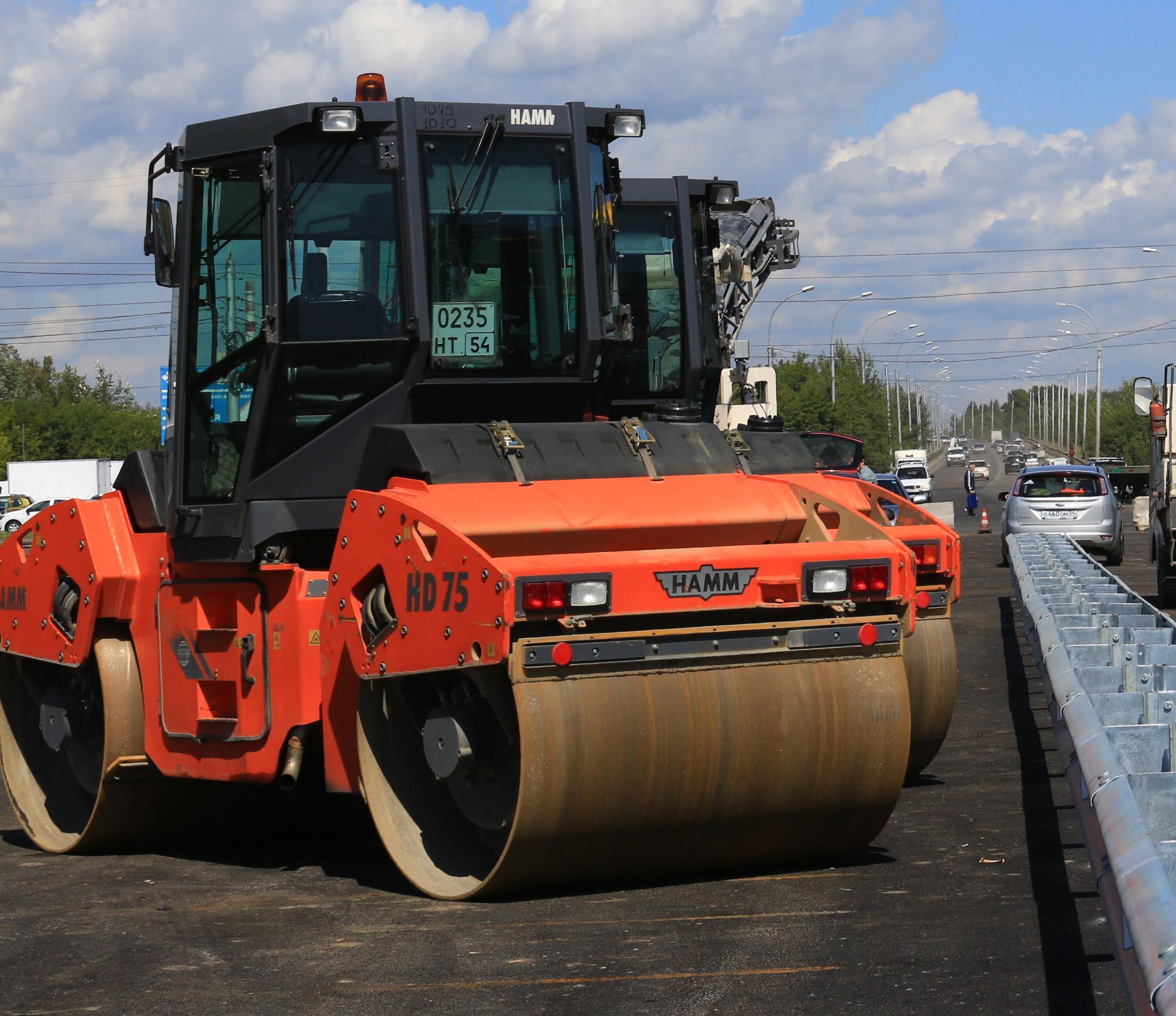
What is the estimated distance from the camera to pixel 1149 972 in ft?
11.0

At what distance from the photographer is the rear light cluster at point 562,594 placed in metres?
6.32

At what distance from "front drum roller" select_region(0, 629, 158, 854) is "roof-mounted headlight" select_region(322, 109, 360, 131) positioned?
8.84 feet

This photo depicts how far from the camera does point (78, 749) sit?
9.18 meters

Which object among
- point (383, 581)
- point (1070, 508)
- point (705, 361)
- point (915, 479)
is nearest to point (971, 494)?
point (915, 479)

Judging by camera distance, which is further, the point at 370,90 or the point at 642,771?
the point at 370,90

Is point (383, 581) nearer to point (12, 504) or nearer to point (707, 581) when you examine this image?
point (707, 581)

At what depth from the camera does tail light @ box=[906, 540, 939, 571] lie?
887 centimetres

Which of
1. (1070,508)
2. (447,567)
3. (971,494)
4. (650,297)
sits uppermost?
(650,297)

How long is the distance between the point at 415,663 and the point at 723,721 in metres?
1.17

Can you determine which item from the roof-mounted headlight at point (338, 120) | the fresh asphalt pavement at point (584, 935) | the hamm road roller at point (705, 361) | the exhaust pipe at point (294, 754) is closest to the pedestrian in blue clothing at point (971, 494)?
the hamm road roller at point (705, 361)

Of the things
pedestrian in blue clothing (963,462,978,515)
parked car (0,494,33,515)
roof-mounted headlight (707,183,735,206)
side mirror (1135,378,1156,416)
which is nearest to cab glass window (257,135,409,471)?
roof-mounted headlight (707,183,735,206)

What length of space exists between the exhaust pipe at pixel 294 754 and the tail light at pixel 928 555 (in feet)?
10.3

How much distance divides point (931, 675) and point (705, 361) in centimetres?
263

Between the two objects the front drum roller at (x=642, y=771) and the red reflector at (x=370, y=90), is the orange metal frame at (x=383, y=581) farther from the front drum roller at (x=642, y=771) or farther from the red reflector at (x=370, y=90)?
the red reflector at (x=370, y=90)
